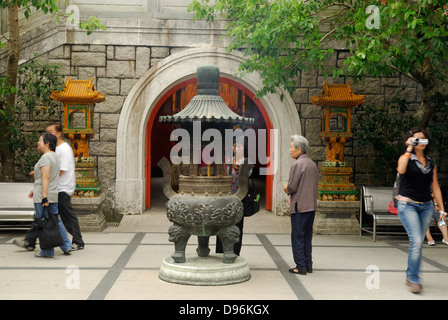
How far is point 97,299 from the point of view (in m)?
5.42

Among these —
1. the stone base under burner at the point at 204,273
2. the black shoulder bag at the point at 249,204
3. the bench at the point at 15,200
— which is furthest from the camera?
the bench at the point at 15,200

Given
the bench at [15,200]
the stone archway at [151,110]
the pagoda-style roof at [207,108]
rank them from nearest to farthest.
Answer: the pagoda-style roof at [207,108], the bench at [15,200], the stone archway at [151,110]

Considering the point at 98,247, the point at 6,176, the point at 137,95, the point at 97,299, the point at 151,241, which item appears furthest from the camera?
the point at 137,95

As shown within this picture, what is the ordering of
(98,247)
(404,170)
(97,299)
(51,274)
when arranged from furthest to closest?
1. (98,247)
2. (51,274)
3. (404,170)
4. (97,299)

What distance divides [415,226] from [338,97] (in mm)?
4565

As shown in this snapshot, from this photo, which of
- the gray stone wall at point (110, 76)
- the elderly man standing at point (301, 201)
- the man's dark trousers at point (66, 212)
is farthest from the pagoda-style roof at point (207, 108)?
the gray stone wall at point (110, 76)

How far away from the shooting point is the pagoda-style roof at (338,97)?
9.92 metres

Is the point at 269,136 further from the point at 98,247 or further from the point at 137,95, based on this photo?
the point at 98,247

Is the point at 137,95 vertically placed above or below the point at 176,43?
below

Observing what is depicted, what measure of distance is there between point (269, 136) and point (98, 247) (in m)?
4.85

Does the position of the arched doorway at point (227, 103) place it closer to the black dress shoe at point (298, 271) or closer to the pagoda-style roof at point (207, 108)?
the pagoda-style roof at point (207, 108)

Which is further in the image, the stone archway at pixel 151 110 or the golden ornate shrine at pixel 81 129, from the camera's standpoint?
the stone archway at pixel 151 110

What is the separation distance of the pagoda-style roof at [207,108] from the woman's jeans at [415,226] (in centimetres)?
206
